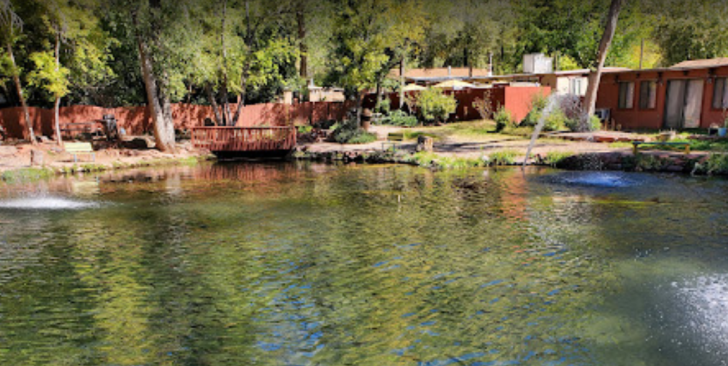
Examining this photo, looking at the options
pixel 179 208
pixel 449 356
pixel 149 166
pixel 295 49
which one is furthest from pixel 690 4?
pixel 449 356

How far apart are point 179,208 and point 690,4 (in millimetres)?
58067

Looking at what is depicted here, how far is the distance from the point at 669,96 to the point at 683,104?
84 cm

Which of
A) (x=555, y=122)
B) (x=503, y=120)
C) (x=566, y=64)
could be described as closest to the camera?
(x=555, y=122)

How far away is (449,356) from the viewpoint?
6527 millimetres

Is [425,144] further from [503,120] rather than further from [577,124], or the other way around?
[577,124]

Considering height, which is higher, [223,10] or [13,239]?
[223,10]

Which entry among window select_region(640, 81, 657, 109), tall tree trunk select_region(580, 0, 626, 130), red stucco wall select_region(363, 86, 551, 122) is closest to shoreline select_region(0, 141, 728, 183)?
tall tree trunk select_region(580, 0, 626, 130)

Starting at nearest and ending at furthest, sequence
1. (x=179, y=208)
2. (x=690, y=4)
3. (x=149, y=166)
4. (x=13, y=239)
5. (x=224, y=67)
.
→ (x=13, y=239), (x=179, y=208), (x=149, y=166), (x=224, y=67), (x=690, y=4)

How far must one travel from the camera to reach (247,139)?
2731 cm

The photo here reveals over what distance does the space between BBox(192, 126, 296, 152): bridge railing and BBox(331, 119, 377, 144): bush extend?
294cm

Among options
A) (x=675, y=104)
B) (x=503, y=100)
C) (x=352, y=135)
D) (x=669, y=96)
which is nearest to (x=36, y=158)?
(x=352, y=135)

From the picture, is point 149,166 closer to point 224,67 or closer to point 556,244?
point 224,67

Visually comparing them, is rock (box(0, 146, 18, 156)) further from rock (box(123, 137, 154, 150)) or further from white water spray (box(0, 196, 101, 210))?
white water spray (box(0, 196, 101, 210))

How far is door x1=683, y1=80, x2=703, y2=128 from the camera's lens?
27953mm
